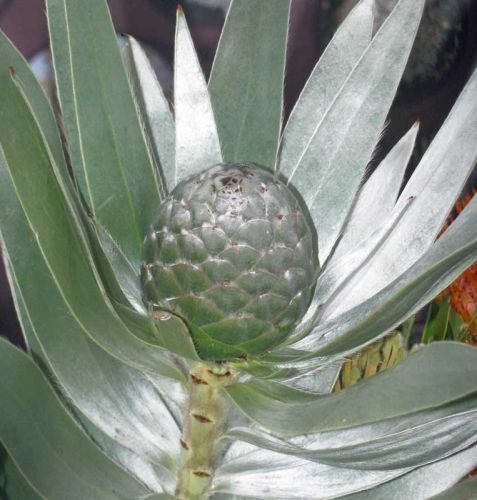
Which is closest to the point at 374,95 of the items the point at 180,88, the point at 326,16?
the point at 180,88

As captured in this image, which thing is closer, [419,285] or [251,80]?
[419,285]

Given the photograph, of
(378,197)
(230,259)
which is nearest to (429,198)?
(378,197)

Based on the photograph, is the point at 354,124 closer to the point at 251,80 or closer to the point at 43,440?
the point at 251,80

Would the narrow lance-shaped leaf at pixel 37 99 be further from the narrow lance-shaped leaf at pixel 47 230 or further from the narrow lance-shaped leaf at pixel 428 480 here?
the narrow lance-shaped leaf at pixel 428 480

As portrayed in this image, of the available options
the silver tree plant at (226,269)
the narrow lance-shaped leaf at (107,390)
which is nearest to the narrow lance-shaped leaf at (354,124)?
the silver tree plant at (226,269)

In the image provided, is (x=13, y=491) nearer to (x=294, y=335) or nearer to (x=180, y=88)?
(x=294, y=335)
